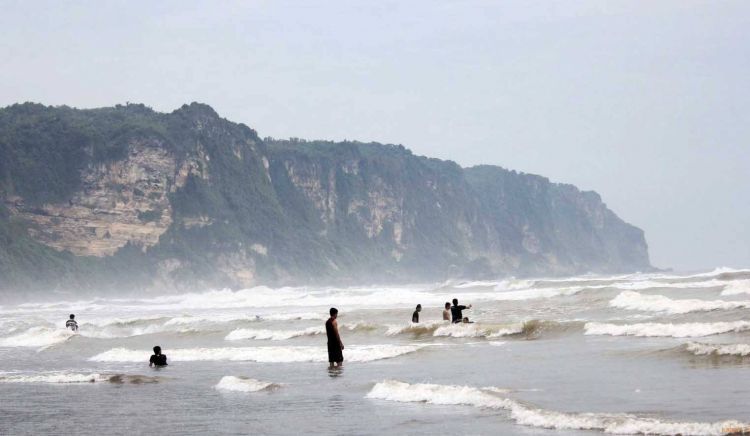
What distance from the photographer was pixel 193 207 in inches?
4697

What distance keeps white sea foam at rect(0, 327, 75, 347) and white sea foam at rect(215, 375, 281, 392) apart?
17.4 m

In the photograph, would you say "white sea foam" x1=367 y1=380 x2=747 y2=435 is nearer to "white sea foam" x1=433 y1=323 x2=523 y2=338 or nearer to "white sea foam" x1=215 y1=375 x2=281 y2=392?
"white sea foam" x1=215 y1=375 x2=281 y2=392

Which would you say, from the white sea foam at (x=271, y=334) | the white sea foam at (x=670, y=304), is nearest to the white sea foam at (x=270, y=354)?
the white sea foam at (x=271, y=334)

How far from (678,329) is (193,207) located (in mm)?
101074

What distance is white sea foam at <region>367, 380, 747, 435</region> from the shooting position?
1069 cm

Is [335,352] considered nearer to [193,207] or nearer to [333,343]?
[333,343]

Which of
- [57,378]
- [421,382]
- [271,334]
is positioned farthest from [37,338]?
[421,382]

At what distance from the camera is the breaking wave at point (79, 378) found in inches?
760

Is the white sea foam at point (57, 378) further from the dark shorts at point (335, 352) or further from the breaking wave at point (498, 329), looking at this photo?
the breaking wave at point (498, 329)

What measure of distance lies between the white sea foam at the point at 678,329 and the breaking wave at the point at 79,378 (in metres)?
11.2

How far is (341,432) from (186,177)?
110007mm

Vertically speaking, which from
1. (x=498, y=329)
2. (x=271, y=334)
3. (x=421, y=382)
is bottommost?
(x=421, y=382)

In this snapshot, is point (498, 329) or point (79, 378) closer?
point (79, 378)

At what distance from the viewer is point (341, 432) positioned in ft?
39.7
